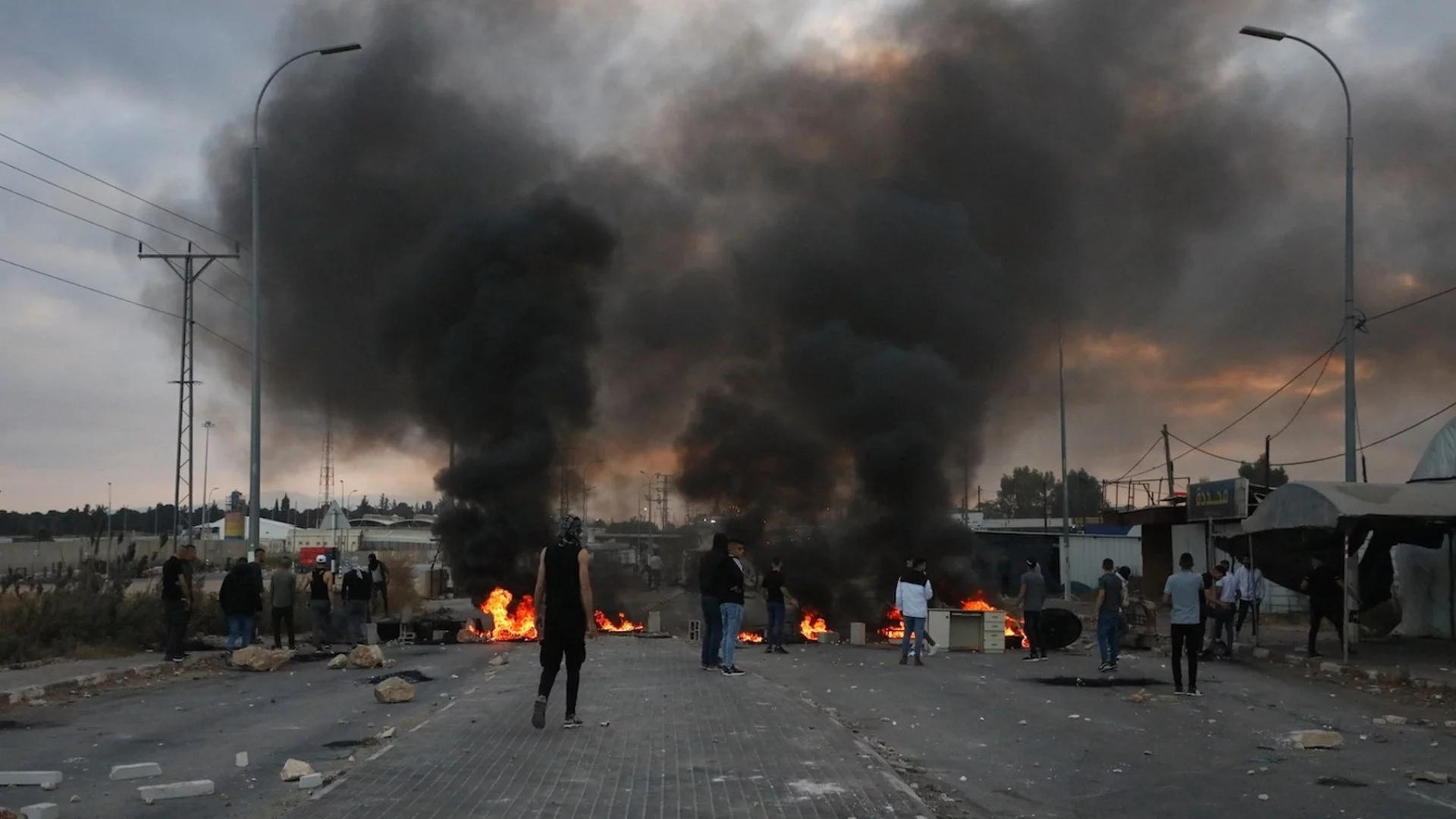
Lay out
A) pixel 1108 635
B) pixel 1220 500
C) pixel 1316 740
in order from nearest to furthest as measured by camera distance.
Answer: pixel 1316 740
pixel 1108 635
pixel 1220 500

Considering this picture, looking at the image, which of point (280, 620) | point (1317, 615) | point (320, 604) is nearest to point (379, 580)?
point (320, 604)

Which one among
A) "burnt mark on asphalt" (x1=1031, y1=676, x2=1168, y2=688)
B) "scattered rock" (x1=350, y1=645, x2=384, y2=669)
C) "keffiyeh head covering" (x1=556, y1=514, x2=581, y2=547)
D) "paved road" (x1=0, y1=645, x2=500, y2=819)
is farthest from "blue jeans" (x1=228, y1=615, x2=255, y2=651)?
"burnt mark on asphalt" (x1=1031, y1=676, x2=1168, y2=688)

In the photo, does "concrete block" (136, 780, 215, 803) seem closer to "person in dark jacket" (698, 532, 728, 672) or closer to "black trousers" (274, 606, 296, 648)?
"person in dark jacket" (698, 532, 728, 672)

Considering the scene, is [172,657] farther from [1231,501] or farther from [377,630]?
[1231,501]

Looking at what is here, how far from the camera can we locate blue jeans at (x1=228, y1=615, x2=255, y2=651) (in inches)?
692

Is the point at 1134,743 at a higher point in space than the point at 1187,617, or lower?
lower

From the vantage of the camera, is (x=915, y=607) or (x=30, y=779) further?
(x=915, y=607)

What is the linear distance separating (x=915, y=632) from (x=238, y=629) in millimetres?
9497

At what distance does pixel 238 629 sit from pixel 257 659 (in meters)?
1.43

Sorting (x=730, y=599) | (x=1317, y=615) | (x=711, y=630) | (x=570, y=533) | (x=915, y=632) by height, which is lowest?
(x=915, y=632)

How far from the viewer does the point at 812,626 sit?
26.9 meters

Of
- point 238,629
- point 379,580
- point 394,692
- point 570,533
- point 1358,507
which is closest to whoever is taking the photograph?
point 570,533

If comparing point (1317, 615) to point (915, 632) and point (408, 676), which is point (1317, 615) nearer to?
point (915, 632)

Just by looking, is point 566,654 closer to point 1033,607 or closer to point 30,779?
point 30,779
